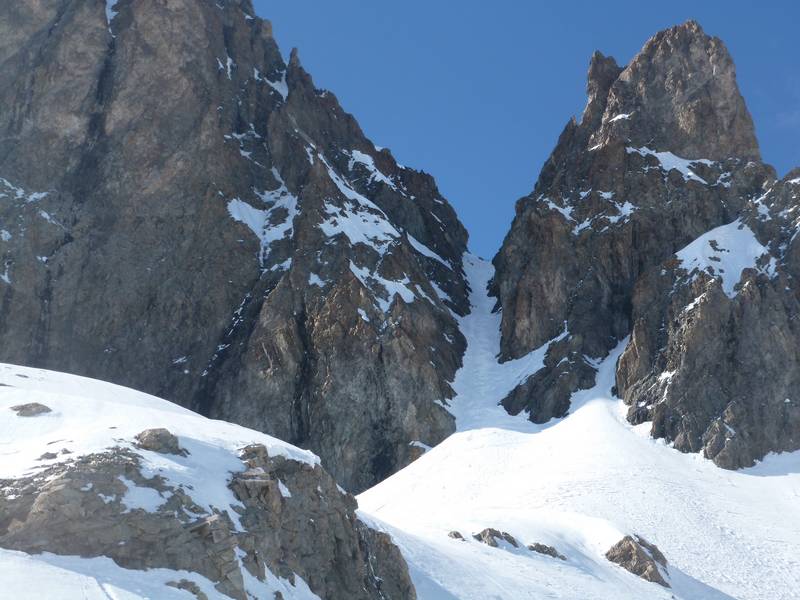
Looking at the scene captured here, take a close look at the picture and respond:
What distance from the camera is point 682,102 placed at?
3504 inches

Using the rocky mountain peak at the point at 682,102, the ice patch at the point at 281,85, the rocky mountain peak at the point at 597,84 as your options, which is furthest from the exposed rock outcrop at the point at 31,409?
the rocky mountain peak at the point at 597,84

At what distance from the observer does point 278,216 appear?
278ft

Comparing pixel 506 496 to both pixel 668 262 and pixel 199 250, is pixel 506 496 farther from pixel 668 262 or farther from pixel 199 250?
pixel 199 250

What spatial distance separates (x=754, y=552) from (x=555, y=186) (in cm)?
4334

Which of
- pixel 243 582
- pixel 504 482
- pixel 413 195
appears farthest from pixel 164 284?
pixel 243 582

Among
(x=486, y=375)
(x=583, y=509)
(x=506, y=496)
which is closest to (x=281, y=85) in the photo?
(x=486, y=375)

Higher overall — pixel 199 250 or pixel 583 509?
pixel 199 250

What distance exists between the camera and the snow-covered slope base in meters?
42.6

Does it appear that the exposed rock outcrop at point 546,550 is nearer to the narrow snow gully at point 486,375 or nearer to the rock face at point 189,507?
the rock face at point 189,507

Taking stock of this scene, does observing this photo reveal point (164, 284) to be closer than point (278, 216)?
Yes

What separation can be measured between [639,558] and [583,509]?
837 cm

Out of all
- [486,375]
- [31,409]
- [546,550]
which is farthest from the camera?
[486,375]

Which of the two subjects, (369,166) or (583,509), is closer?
(583,509)

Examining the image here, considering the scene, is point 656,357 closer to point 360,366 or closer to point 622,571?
point 360,366
